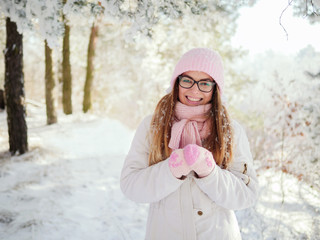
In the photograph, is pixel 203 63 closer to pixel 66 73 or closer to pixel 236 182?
pixel 236 182

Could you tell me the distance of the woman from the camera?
141cm

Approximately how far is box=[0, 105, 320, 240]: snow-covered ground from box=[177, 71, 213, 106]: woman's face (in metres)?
2.39

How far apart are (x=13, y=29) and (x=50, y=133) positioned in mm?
3889

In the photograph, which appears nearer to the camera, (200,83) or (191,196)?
(191,196)

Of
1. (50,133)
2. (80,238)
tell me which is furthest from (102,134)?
(80,238)

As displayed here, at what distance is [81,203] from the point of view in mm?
3816

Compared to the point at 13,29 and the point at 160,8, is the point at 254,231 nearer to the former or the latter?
the point at 160,8

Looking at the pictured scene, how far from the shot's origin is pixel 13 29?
184 inches

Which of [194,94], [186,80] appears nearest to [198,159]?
[194,94]

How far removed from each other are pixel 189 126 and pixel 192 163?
0.38 metres

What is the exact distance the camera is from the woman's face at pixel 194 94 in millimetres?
1673

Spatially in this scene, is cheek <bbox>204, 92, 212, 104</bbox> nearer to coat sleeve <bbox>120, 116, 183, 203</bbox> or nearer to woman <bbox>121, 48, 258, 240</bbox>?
woman <bbox>121, 48, 258, 240</bbox>

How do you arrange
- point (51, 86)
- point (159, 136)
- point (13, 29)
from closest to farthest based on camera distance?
point (159, 136)
point (13, 29)
point (51, 86)

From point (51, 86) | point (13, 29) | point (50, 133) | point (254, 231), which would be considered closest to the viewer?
point (254, 231)
